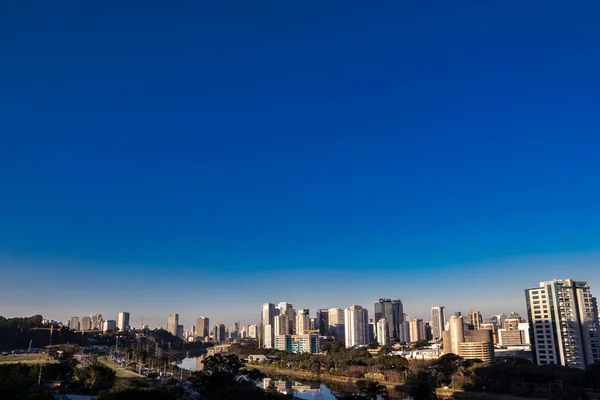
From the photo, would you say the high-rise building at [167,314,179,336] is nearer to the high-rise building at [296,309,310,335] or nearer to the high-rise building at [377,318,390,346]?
the high-rise building at [296,309,310,335]

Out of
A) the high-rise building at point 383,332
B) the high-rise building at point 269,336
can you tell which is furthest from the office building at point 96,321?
the high-rise building at point 383,332

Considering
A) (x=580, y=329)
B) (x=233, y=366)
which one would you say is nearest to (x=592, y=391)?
(x=580, y=329)

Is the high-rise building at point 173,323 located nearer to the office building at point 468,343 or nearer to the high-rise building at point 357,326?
the high-rise building at point 357,326

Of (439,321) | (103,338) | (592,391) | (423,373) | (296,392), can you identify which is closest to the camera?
(592,391)

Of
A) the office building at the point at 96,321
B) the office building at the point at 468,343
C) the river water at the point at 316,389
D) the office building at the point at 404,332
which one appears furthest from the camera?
the office building at the point at 96,321

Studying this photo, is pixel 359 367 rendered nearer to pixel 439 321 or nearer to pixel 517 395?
pixel 517 395

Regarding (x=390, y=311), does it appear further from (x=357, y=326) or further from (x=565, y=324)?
(x=565, y=324)
